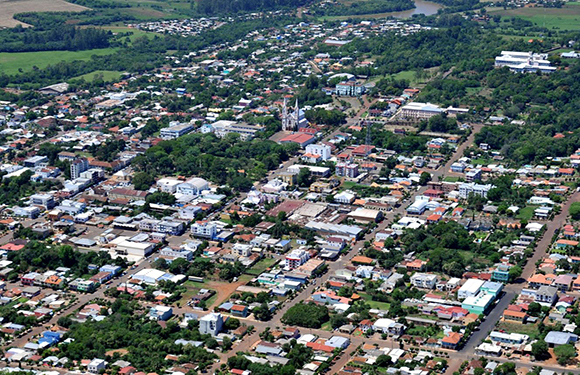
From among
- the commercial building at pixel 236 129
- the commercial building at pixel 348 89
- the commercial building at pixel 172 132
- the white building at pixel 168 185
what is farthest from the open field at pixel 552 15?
the white building at pixel 168 185

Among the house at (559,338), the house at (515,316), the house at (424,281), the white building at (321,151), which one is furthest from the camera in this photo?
the white building at (321,151)

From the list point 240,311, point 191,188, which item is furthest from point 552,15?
point 240,311

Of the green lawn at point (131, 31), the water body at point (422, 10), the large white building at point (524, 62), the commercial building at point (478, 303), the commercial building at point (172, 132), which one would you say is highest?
the large white building at point (524, 62)

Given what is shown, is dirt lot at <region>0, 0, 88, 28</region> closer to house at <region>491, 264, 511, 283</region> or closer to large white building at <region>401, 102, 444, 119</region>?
large white building at <region>401, 102, 444, 119</region>

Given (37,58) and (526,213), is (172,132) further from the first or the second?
(37,58)

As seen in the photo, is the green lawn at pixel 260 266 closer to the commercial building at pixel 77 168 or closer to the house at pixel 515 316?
the house at pixel 515 316

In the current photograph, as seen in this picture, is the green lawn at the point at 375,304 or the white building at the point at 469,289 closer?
the green lawn at the point at 375,304

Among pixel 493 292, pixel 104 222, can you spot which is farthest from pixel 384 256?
pixel 104 222
